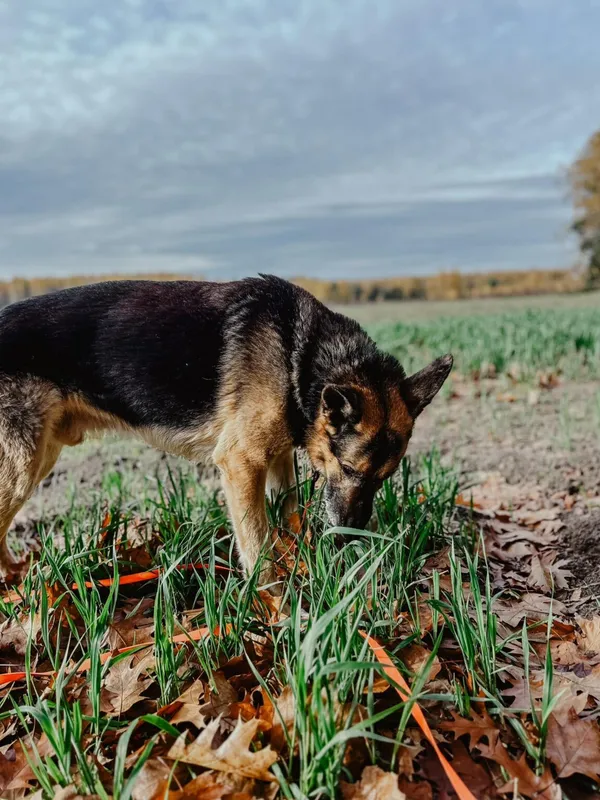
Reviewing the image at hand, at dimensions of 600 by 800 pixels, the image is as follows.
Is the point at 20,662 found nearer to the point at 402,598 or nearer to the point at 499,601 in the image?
the point at 402,598

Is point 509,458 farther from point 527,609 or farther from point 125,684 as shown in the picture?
point 125,684

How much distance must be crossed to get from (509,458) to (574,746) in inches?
160

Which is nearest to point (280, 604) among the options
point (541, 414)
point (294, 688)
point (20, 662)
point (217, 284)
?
point (294, 688)

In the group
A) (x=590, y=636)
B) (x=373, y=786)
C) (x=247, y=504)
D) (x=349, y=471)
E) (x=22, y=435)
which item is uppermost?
(x=22, y=435)

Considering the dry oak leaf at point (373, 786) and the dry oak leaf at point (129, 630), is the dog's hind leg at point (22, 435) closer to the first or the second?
the dry oak leaf at point (129, 630)

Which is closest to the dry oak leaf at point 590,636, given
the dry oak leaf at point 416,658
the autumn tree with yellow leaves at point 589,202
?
the dry oak leaf at point 416,658

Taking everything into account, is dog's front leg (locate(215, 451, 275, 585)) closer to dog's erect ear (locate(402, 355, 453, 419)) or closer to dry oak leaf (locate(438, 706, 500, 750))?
dog's erect ear (locate(402, 355, 453, 419))

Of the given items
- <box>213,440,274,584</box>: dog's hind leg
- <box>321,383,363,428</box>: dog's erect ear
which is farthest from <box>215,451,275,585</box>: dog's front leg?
<box>321,383,363,428</box>: dog's erect ear

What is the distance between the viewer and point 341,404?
330 centimetres

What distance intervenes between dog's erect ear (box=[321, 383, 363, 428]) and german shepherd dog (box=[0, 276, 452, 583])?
11 centimetres

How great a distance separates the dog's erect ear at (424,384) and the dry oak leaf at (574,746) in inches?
65.0

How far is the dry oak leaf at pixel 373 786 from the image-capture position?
2021 mm

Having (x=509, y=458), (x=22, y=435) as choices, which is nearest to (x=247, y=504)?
(x=22, y=435)

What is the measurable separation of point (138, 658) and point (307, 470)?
1.51 meters
